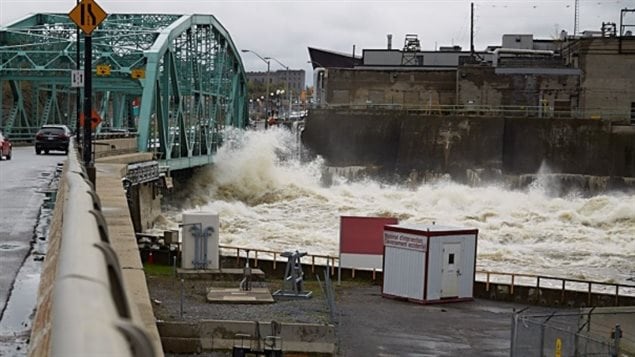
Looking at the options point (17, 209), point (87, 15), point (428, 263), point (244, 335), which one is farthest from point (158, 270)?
point (87, 15)

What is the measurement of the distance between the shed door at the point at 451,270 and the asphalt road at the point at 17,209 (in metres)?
11.6

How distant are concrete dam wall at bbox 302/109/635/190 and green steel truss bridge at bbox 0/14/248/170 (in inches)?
370

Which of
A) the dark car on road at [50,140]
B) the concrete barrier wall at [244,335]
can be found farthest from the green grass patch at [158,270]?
the dark car on road at [50,140]

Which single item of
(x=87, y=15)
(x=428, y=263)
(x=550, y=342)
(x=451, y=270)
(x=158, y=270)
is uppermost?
(x=87, y=15)

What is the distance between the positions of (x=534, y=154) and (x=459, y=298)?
45478 millimetres

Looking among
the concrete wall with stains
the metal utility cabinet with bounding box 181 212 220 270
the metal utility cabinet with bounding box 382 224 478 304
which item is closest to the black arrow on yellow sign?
the metal utility cabinet with bounding box 181 212 220 270

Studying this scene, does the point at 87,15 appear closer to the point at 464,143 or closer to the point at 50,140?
the point at 50,140

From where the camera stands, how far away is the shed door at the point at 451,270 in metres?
31.9

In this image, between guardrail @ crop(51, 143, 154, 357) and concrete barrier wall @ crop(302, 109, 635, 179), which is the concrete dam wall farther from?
guardrail @ crop(51, 143, 154, 357)

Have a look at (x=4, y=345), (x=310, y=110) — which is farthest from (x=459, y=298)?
(x=310, y=110)

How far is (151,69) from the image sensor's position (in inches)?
2109

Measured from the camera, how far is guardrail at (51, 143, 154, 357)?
8.37ft

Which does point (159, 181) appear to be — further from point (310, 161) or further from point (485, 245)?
point (310, 161)

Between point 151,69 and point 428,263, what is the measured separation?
85.2 ft
